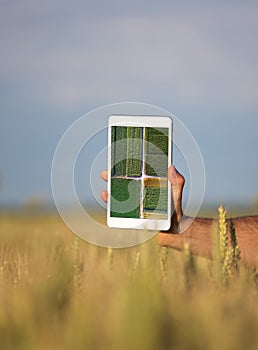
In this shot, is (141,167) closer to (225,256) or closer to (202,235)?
(225,256)

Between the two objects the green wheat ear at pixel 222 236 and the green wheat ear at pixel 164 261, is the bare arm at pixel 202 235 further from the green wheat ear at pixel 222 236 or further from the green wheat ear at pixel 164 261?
the green wheat ear at pixel 222 236

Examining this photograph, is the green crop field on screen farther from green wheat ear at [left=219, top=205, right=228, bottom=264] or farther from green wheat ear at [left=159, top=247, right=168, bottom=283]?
green wheat ear at [left=219, top=205, right=228, bottom=264]

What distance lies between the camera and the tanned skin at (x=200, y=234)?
2.84 m

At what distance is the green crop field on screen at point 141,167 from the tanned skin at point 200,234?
25 centimetres

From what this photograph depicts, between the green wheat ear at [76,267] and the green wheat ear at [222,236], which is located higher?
the green wheat ear at [222,236]

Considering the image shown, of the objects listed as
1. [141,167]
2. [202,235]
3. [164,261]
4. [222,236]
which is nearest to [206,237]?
[202,235]

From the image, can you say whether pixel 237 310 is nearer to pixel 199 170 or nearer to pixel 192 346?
pixel 192 346

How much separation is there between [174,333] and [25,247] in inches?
48.1

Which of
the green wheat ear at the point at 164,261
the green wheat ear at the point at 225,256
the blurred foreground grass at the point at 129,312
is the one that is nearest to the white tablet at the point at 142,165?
the green wheat ear at the point at 164,261

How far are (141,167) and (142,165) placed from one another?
1 cm

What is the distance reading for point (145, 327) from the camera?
112cm

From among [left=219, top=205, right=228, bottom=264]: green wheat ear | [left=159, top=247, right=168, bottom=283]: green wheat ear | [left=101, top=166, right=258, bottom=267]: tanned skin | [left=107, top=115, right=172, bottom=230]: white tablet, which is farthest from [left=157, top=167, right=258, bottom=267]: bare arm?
[left=219, top=205, right=228, bottom=264]: green wheat ear

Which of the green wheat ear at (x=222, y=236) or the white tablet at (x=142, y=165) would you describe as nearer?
the green wheat ear at (x=222, y=236)

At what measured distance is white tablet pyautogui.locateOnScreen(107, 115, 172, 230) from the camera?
2365mm
